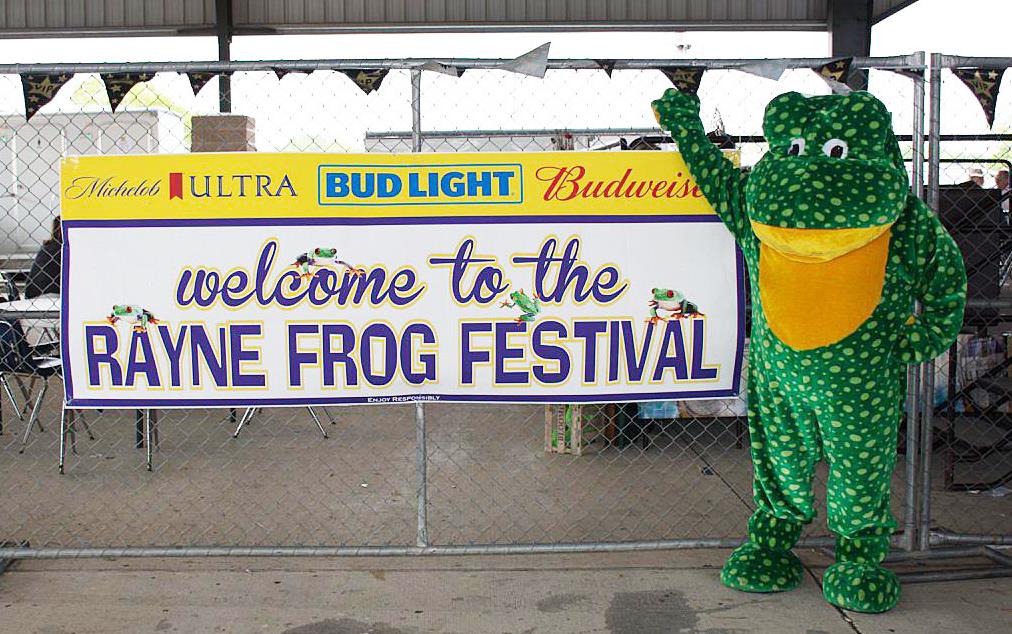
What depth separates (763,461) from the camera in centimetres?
389

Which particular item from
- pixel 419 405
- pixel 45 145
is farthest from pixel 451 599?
pixel 45 145

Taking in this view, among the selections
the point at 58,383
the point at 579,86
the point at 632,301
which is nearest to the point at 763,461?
the point at 632,301

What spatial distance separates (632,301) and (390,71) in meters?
1.41

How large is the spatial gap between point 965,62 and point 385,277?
260 centimetres

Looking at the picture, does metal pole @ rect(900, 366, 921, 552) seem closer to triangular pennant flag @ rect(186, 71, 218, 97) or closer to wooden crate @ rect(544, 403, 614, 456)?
wooden crate @ rect(544, 403, 614, 456)

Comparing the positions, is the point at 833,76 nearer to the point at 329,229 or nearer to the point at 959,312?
the point at 959,312

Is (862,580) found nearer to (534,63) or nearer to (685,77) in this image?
(685,77)

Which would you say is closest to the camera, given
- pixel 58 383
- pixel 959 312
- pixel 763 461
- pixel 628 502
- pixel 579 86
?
pixel 959 312

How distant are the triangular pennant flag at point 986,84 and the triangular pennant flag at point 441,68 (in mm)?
2121

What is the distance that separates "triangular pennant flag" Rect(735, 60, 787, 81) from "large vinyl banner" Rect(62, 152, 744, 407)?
52 cm

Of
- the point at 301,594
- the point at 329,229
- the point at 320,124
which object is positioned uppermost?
the point at 320,124

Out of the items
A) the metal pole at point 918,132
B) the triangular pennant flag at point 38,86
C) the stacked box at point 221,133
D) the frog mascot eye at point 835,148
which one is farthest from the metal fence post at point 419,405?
the stacked box at point 221,133

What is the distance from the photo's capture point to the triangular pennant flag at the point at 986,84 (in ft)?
13.4

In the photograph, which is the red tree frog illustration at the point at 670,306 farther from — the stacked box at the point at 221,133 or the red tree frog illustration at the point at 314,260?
the stacked box at the point at 221,133
